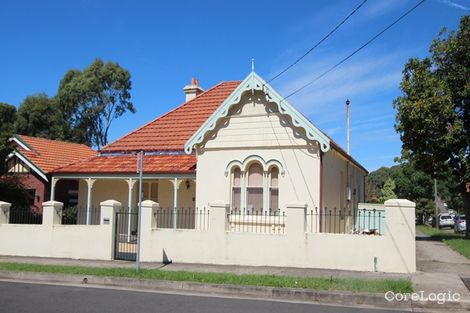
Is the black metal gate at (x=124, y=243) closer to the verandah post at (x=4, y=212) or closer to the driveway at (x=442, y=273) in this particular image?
the verandah post at (x=4, y=212)

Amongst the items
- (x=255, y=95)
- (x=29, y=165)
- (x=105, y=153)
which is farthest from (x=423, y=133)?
(x=29, y=165)

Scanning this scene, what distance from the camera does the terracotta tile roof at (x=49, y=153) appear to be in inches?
847

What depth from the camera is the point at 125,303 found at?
8.95m

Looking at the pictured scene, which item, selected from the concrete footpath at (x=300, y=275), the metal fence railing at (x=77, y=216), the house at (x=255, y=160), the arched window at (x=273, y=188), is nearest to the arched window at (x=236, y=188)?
the house at (x=255, y=160)

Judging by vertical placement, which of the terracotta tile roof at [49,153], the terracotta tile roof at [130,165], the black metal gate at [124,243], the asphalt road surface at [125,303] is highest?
the terracotta tile roof at [49,153]

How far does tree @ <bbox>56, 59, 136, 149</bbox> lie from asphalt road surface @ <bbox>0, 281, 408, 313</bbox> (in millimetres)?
38139

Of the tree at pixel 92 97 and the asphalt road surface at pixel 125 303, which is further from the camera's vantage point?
the tree at pixel 92 97

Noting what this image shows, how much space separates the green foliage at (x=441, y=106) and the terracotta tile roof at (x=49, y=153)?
51.1ft

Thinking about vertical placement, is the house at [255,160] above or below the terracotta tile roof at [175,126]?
below

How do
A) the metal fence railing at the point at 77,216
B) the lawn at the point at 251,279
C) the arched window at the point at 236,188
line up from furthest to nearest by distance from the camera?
the metal fence railing at the point at 77,216
the arched window at the point at 236,188
the lawn at the point at 251,279

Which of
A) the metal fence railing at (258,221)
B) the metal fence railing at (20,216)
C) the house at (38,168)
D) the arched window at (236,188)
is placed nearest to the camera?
the metal fence railing at (258,221)

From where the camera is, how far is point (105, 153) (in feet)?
69.6

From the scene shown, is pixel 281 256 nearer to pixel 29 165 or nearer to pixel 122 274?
pixel 122 274

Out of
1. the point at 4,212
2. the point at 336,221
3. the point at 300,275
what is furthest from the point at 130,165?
the point at 300,275
